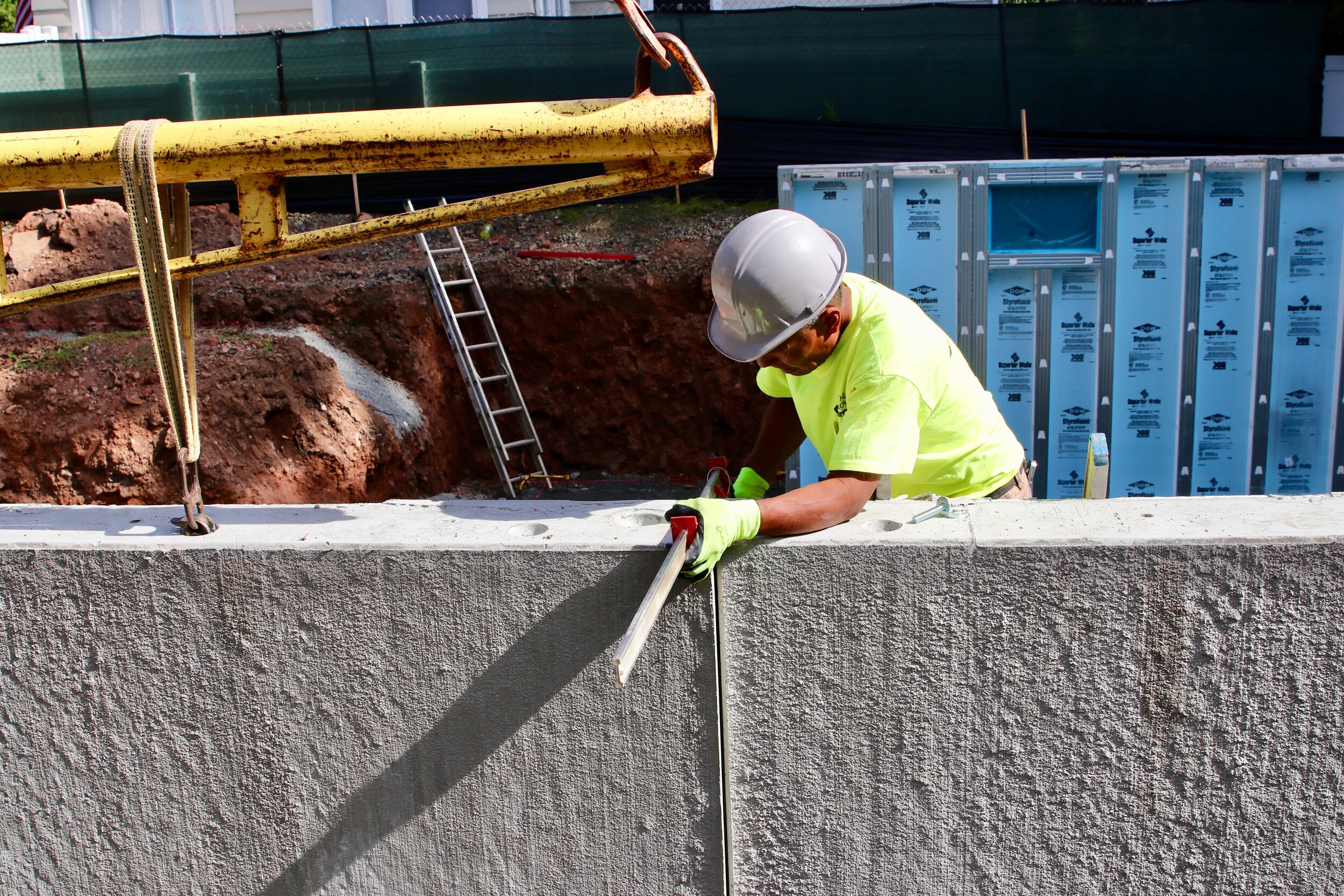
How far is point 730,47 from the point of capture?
34.1 feet

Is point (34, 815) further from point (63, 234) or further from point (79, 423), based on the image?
point (63, 234)

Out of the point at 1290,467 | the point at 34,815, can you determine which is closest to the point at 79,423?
the point at 34,815

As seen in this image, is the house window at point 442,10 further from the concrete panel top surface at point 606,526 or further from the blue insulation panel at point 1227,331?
the concrete panel top surface at point 606,526

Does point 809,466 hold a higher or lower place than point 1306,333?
lower

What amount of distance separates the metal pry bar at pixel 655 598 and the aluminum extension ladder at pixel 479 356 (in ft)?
23.6

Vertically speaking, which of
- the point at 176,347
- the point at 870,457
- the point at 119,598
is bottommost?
the point at 119,598

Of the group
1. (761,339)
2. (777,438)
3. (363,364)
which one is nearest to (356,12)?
(363,364)

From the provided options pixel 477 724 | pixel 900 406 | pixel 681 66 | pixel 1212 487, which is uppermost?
pixel 681 66

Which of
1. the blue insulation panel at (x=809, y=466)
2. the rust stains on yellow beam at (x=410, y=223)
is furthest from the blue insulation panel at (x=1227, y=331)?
the rust stains on yellow beam at (x=410, y=223)

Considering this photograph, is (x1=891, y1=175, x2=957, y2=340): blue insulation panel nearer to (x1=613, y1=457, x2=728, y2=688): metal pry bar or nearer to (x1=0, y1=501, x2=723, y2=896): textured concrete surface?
(x1=0, y1=501, x2=723, y2=896): textured concrete surface

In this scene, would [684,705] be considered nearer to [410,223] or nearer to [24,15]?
[410,223]

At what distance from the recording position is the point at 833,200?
20.7ft

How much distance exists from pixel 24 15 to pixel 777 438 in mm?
15316

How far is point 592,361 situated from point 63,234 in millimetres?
5201
